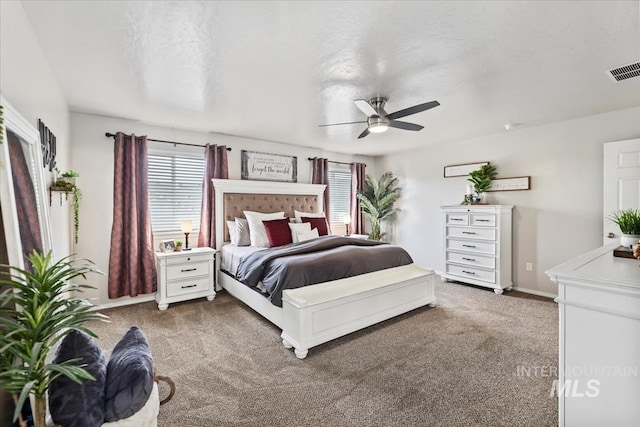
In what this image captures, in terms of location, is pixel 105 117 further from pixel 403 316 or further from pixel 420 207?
pixel 420 207

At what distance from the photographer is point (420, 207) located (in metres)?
5.81

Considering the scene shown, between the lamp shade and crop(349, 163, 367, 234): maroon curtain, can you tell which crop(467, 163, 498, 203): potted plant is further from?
the lamp shade

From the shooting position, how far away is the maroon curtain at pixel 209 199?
14.4ft

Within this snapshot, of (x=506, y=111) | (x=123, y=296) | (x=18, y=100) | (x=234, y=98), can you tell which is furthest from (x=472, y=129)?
(x=123, y=296)

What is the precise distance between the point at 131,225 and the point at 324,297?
276cm

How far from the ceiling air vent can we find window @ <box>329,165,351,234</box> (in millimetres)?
4197

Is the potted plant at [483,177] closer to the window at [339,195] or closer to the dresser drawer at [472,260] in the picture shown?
the dresser drawer at [472,260]

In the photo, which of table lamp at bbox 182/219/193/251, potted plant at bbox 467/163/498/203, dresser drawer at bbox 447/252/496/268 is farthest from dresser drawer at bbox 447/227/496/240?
table lamp at bbox 182/219/193/251

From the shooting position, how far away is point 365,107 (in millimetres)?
2807

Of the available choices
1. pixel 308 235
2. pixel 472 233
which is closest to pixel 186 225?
pixel 308 235

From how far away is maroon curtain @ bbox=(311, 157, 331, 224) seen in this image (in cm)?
562

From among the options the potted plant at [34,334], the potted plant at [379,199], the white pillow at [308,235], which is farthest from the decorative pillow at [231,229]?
the potted plant at [34,334]

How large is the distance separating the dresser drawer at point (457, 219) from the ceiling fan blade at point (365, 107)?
8.77 feet

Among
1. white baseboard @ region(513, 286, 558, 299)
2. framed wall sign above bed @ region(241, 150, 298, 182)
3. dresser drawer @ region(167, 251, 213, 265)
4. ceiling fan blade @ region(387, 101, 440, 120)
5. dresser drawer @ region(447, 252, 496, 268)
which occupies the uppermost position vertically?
ceiling fan blade @ region(387, 101, 440, 120)
